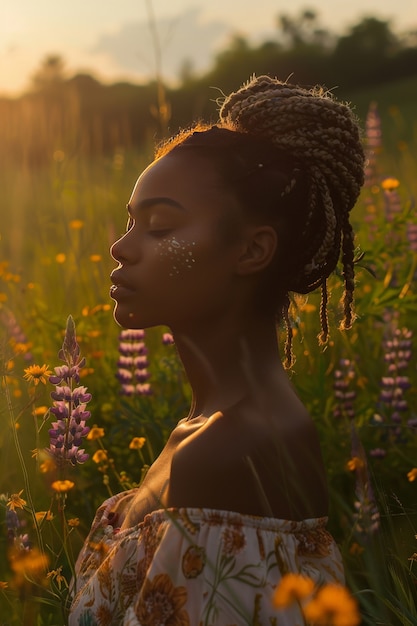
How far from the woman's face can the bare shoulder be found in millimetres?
299

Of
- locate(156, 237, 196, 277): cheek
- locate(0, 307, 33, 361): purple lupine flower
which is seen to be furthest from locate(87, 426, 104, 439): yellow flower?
locate(0, 307, 33, 361): purple lupine flower

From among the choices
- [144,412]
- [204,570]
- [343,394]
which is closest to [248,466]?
[204,570]

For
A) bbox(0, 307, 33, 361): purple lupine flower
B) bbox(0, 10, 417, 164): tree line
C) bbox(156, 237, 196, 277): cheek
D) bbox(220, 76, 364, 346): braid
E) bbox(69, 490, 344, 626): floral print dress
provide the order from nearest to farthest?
bbox(69, 490, 344, 626): floral print dress
bbox(156, 237, 196, 277): cheek
bbox(220, 76, 364, 346): braid
bbox(0, 307, 33, 361): purple lupine flower
bbox(0, 10, 417, 164): tree line

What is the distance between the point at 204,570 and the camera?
1975mm

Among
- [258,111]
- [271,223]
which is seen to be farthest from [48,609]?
[258,111]

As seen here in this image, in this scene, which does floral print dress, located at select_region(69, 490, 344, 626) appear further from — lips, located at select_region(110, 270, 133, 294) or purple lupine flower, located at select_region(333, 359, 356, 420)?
purple lupine flower, located at select_region(333, 359, 356, 420)

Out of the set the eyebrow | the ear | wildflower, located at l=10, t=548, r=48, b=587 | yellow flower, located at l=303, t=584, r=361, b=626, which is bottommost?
wildflower, located at l=10, t=548, r=48, b=587

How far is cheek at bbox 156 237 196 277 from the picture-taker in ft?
7.26

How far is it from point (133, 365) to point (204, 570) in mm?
1626

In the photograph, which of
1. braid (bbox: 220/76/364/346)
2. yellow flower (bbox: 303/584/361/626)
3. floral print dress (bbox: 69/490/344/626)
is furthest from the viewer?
braid (bbox: 220/76/364/346)

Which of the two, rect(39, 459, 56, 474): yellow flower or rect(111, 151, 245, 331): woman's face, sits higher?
rect(111, 151, 245, 331): woman's face

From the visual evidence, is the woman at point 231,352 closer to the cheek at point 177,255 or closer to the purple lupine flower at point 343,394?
the cheek at point 177,255

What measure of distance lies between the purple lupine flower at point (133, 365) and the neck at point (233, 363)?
1.18 m

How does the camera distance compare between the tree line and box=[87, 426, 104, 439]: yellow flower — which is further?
the tree line
